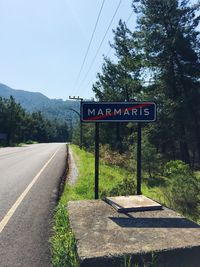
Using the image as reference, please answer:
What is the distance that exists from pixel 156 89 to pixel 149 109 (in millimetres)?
28259

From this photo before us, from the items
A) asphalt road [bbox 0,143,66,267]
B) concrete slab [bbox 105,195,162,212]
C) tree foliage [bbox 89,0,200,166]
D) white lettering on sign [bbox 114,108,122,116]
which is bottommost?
asphalt road [bbox 0,143,66,267]

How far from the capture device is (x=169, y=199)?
33.0 ft

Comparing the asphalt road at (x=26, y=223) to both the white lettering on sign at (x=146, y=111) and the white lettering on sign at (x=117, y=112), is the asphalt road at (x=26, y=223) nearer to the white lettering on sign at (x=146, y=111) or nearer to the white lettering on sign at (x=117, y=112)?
the white lettering on sign at (x=117, y=112)

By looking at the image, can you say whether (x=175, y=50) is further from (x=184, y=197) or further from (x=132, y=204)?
(x=132, y=204)

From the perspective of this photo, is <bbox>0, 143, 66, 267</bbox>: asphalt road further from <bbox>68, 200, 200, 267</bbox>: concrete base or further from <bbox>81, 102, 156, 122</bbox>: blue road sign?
<bbox>81, 102, 156, 122</bbox>: blue road sign

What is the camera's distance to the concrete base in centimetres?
455

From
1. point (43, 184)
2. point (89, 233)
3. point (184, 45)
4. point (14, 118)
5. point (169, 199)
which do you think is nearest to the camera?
point (89, 233)

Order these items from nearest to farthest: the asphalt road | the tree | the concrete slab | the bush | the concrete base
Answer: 1. the concrete base
2. the asphalt road
3. the concrete slab
4. the bush
5. the tree

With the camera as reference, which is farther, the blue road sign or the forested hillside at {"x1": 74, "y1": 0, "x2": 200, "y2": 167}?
the forested hillside at {"x1": 74, "y1": 0, "x2": 200, "y2": 167}

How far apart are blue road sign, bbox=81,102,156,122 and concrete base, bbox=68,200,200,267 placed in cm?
262

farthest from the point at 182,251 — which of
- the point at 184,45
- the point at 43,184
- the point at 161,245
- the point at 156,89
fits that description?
the point at 156,89

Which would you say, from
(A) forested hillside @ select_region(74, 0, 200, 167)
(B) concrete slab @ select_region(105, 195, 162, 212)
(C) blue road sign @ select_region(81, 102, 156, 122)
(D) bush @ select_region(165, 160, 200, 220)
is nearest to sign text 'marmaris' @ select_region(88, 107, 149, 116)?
(C) blue road sign @ select_region(81, 102, 156, 122)

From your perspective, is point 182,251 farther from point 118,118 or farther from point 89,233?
point 118,118

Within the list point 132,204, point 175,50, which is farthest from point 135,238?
point 175,50
